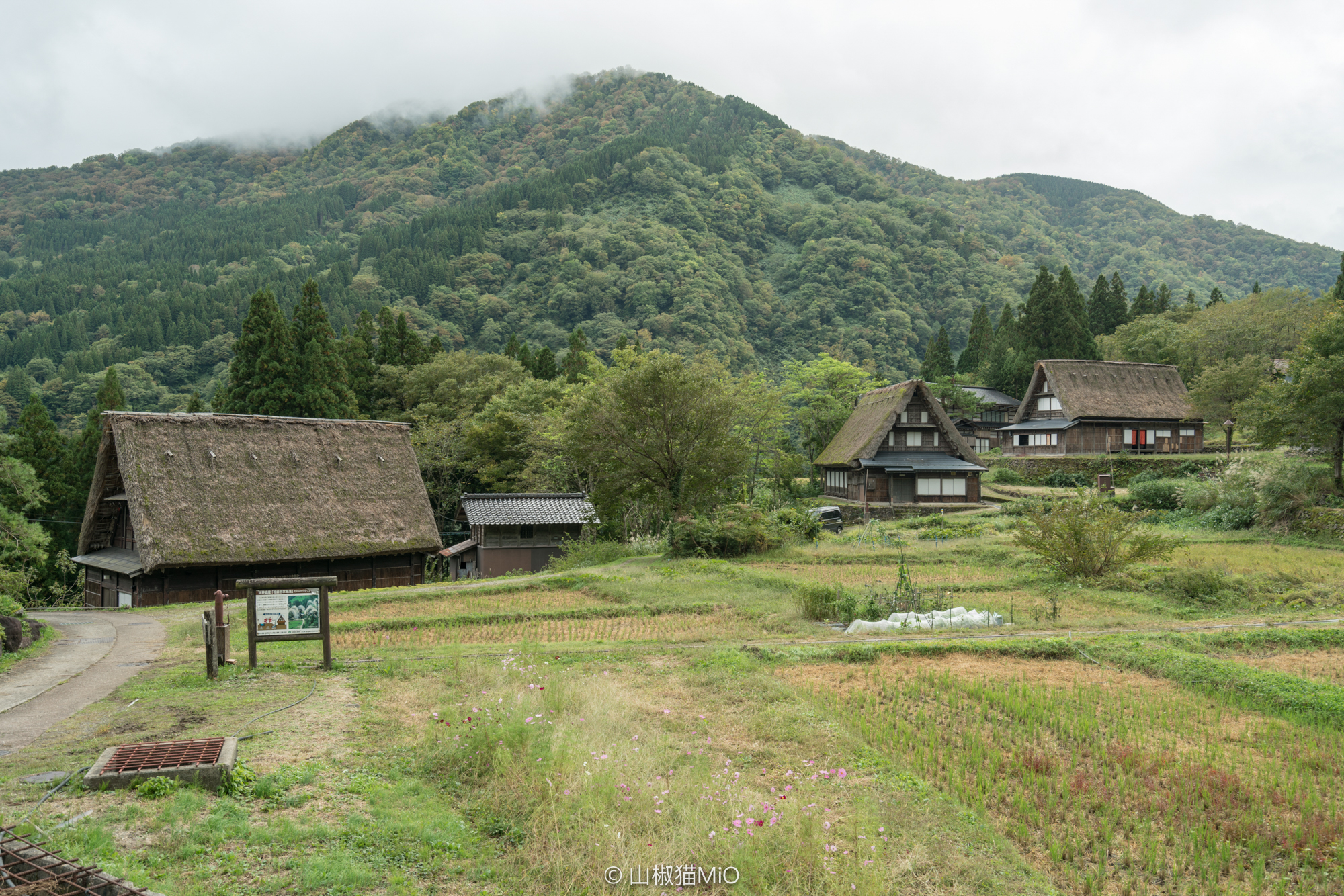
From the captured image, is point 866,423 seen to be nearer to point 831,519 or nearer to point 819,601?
point 831,519

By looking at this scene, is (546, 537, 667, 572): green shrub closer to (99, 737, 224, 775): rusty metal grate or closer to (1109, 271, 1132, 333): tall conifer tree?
(99, 737, 224, 775): rusty metal grate

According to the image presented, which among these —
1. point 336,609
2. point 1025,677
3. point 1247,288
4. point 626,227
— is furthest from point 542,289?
point 1247,288

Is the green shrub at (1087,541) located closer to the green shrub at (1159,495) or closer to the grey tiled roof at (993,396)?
the green shrub at (1159,495)

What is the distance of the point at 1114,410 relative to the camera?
134 feet

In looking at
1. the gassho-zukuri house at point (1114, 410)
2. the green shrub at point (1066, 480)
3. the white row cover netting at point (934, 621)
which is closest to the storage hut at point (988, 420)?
the gassho-zukuri house at point (1114, 410)

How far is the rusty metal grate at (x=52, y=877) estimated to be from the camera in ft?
12.6

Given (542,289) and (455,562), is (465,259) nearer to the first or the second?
(542,289)

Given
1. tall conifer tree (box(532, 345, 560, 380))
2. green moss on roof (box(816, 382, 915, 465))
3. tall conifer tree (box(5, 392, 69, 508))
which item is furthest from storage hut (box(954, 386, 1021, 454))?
tall conifer tree (box(5, 392, 69, 508))

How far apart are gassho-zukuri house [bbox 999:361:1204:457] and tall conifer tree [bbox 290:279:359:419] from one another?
36791 mm

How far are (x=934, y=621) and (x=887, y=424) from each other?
78.1ft

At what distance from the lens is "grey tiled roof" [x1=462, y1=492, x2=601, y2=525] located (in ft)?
96.8

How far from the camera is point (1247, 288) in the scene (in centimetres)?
10494

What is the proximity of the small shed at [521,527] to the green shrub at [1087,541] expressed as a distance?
54.6 ft

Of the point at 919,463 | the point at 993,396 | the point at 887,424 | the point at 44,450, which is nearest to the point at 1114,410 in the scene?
the point at 993,396
